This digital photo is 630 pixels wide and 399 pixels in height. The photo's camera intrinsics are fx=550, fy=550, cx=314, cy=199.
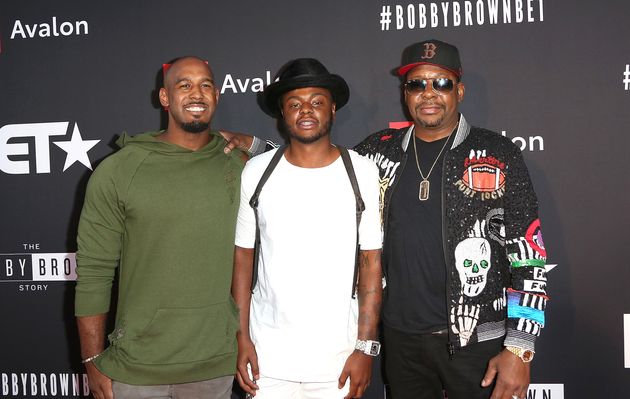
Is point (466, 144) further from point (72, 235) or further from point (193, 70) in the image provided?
point (72, 235)

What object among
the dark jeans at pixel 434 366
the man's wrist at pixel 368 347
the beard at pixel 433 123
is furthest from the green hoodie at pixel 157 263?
the beard at pixel 433 123

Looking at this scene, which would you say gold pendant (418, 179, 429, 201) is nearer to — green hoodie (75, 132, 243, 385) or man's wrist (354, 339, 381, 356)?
man's wrist (354, 339, 381, 356)

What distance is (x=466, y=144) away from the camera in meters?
2.23

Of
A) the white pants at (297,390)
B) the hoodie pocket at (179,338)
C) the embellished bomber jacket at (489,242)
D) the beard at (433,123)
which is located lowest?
the white pants at (297,390)

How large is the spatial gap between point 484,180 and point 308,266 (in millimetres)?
774

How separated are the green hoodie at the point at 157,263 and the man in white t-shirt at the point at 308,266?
123 millimetres

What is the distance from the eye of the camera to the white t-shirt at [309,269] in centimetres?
202

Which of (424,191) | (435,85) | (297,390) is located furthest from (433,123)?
(297,390)

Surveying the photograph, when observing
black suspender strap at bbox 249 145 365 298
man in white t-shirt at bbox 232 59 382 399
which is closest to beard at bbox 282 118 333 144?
man in white t-shirt at bbox 232 59 382 399

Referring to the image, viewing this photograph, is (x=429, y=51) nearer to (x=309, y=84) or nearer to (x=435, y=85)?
(x=435, y=85)

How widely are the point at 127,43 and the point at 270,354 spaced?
75.3 inches

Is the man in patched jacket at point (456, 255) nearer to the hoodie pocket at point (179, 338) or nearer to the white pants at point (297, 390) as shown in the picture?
the white pants at point (297, 390)

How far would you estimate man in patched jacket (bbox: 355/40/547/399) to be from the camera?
2098mm

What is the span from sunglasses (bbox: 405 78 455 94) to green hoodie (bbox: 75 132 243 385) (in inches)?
35.2
